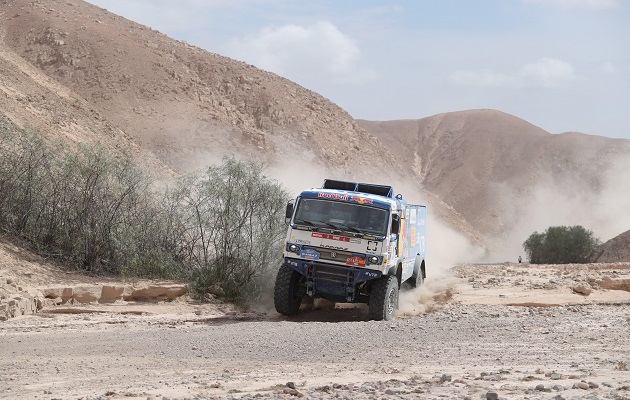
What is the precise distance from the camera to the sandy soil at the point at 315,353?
10117 millimetres

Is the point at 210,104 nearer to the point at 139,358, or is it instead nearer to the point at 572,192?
the point at 139,358

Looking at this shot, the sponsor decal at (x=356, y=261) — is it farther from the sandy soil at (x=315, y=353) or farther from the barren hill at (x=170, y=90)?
the barren hill at (x=170, y=90)

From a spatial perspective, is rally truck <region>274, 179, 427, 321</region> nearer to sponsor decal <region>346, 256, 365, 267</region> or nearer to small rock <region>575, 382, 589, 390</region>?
sponsor decal <region>346, 256, 365, 267</region>


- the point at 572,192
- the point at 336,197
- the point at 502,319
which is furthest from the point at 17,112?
the point at 572,192

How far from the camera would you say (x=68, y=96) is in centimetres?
4916

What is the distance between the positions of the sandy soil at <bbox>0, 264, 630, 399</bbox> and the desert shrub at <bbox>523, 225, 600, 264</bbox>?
133ft

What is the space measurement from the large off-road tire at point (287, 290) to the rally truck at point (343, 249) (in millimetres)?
22

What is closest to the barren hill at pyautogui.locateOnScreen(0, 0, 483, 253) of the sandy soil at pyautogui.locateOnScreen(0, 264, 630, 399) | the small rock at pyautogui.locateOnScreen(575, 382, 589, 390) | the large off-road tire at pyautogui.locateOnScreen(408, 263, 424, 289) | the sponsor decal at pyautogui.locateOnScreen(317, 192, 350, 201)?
the large off-road tire at pyautogui.locateOnScreen(408, 263, 424, 289)

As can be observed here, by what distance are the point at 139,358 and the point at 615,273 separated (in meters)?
23.4

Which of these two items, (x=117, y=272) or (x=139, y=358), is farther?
(x=117, y=272)

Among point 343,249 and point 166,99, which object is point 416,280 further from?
point 166,99

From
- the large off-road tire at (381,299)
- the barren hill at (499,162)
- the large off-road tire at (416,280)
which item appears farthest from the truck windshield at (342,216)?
the barren hill at (499,162)

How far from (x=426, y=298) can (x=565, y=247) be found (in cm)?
4220

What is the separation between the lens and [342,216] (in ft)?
59.9
